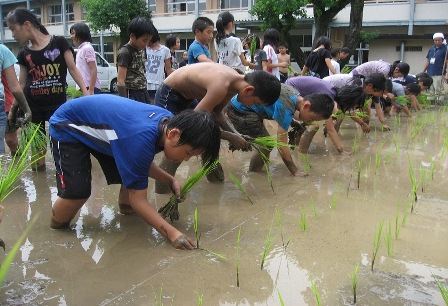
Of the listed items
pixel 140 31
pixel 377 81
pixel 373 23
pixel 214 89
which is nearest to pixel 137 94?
pixel 140 31

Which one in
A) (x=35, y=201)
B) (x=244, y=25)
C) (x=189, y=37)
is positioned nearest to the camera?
(x=35, y=201)

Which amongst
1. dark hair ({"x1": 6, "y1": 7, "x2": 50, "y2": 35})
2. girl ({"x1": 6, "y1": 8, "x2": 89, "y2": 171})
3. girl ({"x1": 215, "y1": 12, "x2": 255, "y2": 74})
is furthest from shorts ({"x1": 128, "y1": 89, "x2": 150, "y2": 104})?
girl ({"x1": 215, "y1": 12, "x2": 255, "y2": 74})

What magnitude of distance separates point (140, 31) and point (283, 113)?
157 centimetres

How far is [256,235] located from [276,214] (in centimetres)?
40

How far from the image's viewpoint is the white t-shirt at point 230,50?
5.73 meters

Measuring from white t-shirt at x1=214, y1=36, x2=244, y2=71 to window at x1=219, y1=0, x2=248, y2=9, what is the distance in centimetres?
1720

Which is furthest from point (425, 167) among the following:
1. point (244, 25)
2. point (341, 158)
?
point (244, 25)

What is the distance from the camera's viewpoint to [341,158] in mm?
4680

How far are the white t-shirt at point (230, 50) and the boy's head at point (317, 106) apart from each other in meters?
2.26

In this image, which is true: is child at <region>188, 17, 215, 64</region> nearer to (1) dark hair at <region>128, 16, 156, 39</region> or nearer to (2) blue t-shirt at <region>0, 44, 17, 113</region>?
(1) dark hair at <region>128, 16, 156, 39</region>

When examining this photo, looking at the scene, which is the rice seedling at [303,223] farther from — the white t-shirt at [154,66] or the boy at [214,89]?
the white t-shirt at [154,66]

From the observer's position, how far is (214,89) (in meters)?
2.99

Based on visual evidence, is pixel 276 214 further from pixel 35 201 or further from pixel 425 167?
pixel 425 167

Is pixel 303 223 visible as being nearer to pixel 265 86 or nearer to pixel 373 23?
pixel 265 86
